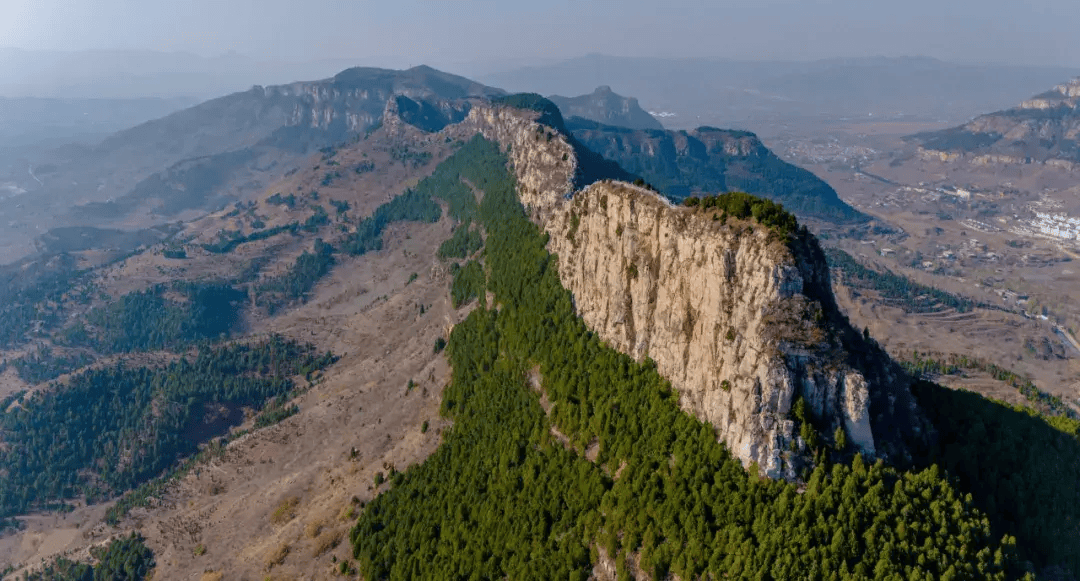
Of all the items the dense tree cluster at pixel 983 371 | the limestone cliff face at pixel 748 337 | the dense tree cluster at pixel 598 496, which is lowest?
the dense tree cluster at pixel 983 371

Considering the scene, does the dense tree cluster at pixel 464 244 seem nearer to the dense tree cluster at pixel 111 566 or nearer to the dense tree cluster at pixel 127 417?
the dense tree cluster at pixel 127 417

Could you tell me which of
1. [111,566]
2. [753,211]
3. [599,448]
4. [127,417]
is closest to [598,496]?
[599,448]

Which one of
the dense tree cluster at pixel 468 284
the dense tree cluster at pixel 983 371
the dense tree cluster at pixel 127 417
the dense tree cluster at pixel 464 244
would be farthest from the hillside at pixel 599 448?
the dense tree cluster at pixel 983 371

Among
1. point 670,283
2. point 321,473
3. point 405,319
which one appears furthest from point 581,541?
point 405,319

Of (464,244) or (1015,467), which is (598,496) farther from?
(464,244)

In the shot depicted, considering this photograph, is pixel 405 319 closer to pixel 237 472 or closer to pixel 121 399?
pixel 237 472
